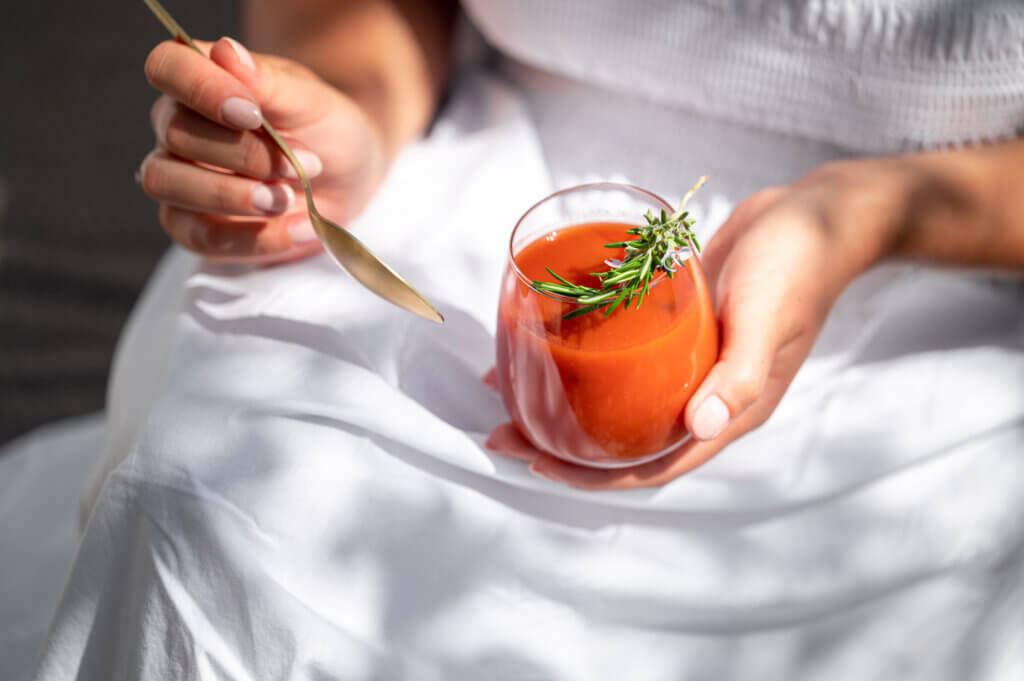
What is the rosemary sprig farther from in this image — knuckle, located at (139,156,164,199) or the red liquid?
knuckle, located at (139,156,164,199)

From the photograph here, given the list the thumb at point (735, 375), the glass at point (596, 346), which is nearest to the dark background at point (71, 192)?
the glass at point (596, 346)

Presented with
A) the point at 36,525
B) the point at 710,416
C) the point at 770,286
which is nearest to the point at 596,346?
the point at 710,416

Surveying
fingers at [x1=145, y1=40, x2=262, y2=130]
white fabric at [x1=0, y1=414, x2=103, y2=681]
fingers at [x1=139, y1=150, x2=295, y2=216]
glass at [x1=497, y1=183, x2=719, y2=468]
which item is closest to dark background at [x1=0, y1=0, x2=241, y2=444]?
white fabric at [x1=0, y1=414, x2=103, y2=681]

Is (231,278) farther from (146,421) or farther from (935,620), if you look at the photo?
(935,620)

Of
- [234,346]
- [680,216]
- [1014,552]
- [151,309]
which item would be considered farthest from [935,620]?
[151,309]

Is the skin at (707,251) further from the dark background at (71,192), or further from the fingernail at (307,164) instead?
the dark background at (71,192)

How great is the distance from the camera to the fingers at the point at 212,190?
0.99 m

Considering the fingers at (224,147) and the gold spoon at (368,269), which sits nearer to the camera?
the gold spoon at (368,269)

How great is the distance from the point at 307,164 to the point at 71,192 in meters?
1.90

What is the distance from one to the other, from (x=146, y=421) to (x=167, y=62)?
1.24 feet

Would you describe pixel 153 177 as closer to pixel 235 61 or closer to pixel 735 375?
pixel 235 61

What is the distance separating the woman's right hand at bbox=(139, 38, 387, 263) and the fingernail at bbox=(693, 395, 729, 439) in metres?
0.51

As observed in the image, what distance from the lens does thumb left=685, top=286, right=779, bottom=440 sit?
2.66 ft

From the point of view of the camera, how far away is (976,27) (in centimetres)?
102
